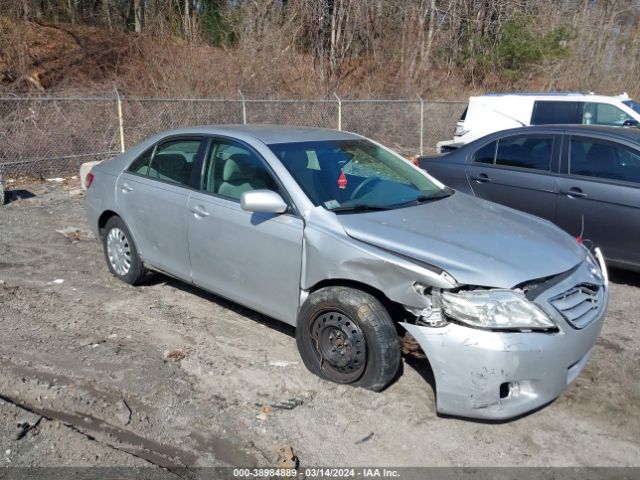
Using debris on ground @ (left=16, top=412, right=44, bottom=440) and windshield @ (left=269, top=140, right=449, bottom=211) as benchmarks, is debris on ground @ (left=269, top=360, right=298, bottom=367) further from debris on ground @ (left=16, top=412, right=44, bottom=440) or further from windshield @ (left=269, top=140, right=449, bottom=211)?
debris on ground @ (left=16, top=412, right=44, bottom=440)

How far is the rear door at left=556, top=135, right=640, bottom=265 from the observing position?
582 cm

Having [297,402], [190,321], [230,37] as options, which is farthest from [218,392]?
[230,37]

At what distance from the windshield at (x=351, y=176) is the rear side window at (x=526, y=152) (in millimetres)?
2186

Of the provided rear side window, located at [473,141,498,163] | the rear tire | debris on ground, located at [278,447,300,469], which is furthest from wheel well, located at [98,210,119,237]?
rear side window, located at [473,141,498,163]

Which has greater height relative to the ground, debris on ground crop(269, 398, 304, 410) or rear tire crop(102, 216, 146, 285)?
rear tire crop(102, 216, 146, 285)

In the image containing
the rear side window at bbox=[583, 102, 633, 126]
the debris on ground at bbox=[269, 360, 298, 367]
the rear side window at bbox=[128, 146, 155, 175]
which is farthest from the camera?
the rear side window at bbox=[583, 102, 633, 126]

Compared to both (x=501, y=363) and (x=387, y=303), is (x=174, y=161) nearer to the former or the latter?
(x=387, y=303)

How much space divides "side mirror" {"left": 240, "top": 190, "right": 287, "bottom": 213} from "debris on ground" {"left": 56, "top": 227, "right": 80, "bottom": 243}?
4336mm

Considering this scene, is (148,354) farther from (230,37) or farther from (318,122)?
(230,37)

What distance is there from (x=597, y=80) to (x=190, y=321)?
26412 mm

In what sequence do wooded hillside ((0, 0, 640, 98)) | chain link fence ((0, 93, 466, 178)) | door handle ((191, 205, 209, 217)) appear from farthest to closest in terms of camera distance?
1. wooded hillside ((0, 0, 640, 98))
2. chain link fence ((0, 93, 466, 178))
3. door handle ((191, 205, 209, 217))

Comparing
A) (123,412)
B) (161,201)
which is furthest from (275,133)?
(123,412)

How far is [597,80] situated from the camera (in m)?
26.7

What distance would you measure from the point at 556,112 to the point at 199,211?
31.9 ft
